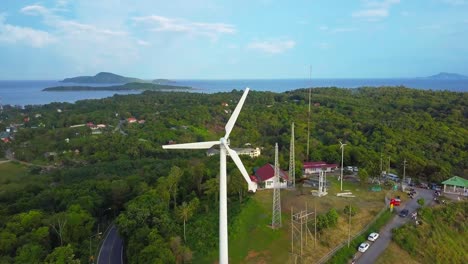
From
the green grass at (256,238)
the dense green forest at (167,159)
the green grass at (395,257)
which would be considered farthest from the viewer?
the dense green forest at (167,159)

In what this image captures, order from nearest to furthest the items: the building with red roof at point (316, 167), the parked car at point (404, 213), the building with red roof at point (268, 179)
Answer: the parked car at point (404, 213), the building with red roof at point (268, 179), the building with red roof at point (316, 167)

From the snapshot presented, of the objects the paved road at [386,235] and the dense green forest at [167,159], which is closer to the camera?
the paved road at [386,235]

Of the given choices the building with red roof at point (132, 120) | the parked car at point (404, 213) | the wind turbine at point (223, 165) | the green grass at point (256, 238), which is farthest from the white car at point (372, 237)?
the building with red roof at point (132, 120)


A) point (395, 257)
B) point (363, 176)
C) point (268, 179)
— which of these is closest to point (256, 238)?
point (395, 257)

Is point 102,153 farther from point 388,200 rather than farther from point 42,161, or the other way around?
point 388,200

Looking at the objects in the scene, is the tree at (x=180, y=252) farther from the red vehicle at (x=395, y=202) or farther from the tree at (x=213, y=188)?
the red vehicle at (x=395, y=202)

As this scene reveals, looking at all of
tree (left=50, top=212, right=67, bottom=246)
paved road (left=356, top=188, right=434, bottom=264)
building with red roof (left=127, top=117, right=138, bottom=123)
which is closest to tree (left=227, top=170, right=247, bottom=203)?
paved road (left=356, top=188, right=434, bottom=264)
